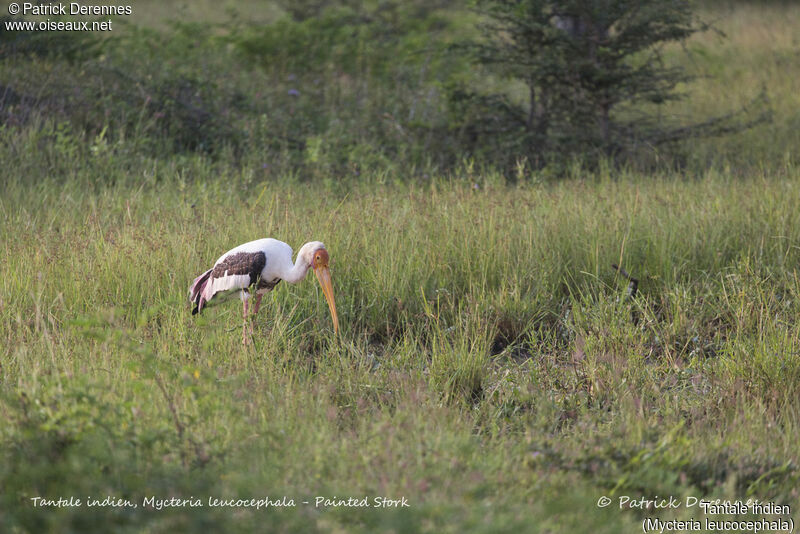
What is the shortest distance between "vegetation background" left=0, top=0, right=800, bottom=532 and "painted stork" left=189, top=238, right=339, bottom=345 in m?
0.19

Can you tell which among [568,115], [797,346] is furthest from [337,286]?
[568,115]

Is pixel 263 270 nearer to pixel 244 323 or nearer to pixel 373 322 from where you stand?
pixel 244 323

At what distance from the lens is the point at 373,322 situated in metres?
4.97

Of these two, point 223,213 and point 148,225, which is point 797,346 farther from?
point 148,225

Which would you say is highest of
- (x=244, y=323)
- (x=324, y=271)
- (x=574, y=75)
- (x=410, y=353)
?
(x=574, y=75)

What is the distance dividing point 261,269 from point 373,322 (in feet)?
3.09

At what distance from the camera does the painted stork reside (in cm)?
424

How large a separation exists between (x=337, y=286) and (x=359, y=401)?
1415 millimetres

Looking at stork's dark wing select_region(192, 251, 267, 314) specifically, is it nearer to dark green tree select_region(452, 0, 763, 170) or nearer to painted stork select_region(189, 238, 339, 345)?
painted stork select_region(189, 238, 339, 345)

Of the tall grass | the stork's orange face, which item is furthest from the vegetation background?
the stork's orange face

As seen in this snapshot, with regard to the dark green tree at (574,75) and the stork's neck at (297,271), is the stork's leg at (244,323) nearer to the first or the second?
the stork's neck at (297,271)

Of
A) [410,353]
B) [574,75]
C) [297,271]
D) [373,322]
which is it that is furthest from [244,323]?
[574,75]

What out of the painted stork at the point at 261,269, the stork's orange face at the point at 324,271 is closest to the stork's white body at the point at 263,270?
the painted stork at the point at 261,269

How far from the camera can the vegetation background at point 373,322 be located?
285 cm
